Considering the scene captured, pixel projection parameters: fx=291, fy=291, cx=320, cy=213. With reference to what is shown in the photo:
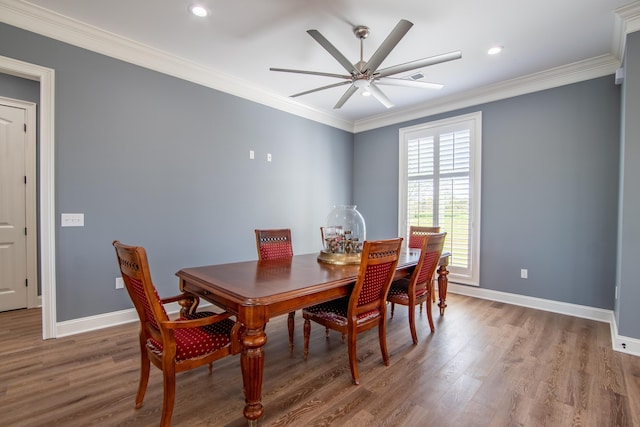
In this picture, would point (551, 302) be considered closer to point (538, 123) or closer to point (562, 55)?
point (538, 123)

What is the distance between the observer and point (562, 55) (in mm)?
3133

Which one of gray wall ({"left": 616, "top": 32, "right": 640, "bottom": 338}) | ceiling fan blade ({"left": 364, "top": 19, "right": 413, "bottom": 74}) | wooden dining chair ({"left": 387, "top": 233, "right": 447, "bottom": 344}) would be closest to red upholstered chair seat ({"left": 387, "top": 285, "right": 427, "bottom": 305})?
wooden dining chair ({"left": 387, "top": 233, "right": 447, "bottom": 344})

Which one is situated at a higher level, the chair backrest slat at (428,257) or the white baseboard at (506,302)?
the chair backrest slat at (428,257)

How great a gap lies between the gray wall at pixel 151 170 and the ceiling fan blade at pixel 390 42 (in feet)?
7.08

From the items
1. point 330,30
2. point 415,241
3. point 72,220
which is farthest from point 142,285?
point 415,241

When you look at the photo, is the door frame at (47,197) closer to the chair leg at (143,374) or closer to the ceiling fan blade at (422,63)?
the chair leg at (143,374)

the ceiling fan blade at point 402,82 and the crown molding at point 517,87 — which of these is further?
the crown molding at point 517,87

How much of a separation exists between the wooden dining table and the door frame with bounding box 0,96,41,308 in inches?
109

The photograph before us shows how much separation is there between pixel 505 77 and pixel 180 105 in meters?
3.98

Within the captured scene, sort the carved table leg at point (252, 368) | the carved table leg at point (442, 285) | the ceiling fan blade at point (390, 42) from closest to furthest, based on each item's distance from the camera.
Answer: the carved table leg at point (252, 368), the ceiling fan blade at point (390, 42), the carved table leg at point (442, 285)

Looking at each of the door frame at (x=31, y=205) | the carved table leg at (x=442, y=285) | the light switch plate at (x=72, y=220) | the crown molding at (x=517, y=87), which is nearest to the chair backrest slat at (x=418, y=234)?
the carved table leg at (x=442, y=285)

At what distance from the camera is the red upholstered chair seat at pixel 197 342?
5.02 ft

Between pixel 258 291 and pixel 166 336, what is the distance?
49 centimetres

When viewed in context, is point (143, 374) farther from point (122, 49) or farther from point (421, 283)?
point (122, 49)
